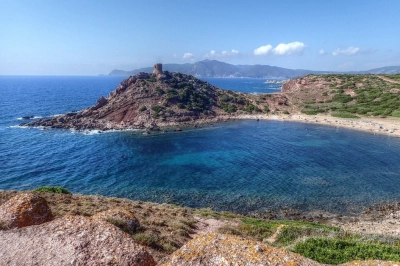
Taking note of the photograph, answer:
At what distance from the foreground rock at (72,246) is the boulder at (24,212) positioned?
1.06 metres

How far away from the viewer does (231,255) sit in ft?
21.4

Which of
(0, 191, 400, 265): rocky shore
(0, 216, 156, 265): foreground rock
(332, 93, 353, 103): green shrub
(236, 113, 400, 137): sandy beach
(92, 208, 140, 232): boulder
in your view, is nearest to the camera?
(0, 191, 400, 265): rocky shore

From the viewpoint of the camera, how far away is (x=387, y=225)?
90.8ft

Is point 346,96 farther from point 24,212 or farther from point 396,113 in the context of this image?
point 24,212

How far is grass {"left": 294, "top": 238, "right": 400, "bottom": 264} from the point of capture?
10.3m

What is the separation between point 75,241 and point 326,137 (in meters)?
69.8

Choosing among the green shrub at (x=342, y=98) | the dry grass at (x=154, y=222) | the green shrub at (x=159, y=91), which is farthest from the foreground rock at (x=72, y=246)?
the green shrub at (x=342, y=98)

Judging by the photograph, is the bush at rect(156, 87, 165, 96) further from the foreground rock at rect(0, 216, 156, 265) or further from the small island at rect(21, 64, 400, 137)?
the foreground rock at rect(0, 216, 156, 265)

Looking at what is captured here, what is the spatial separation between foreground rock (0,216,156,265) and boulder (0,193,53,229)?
1063 millimetres

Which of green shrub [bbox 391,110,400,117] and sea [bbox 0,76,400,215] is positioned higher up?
green shrub [bbox 391,110,400,117]

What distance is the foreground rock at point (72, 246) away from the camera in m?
8.18

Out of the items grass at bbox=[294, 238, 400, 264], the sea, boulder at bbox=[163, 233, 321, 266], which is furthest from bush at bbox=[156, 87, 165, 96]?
boulder at bbox=[163, 233, 321, 266]

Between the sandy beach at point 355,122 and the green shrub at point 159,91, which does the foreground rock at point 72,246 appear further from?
the green shrub at point 159,91

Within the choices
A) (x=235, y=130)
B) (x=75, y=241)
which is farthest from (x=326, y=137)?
(x=75, y=241)
